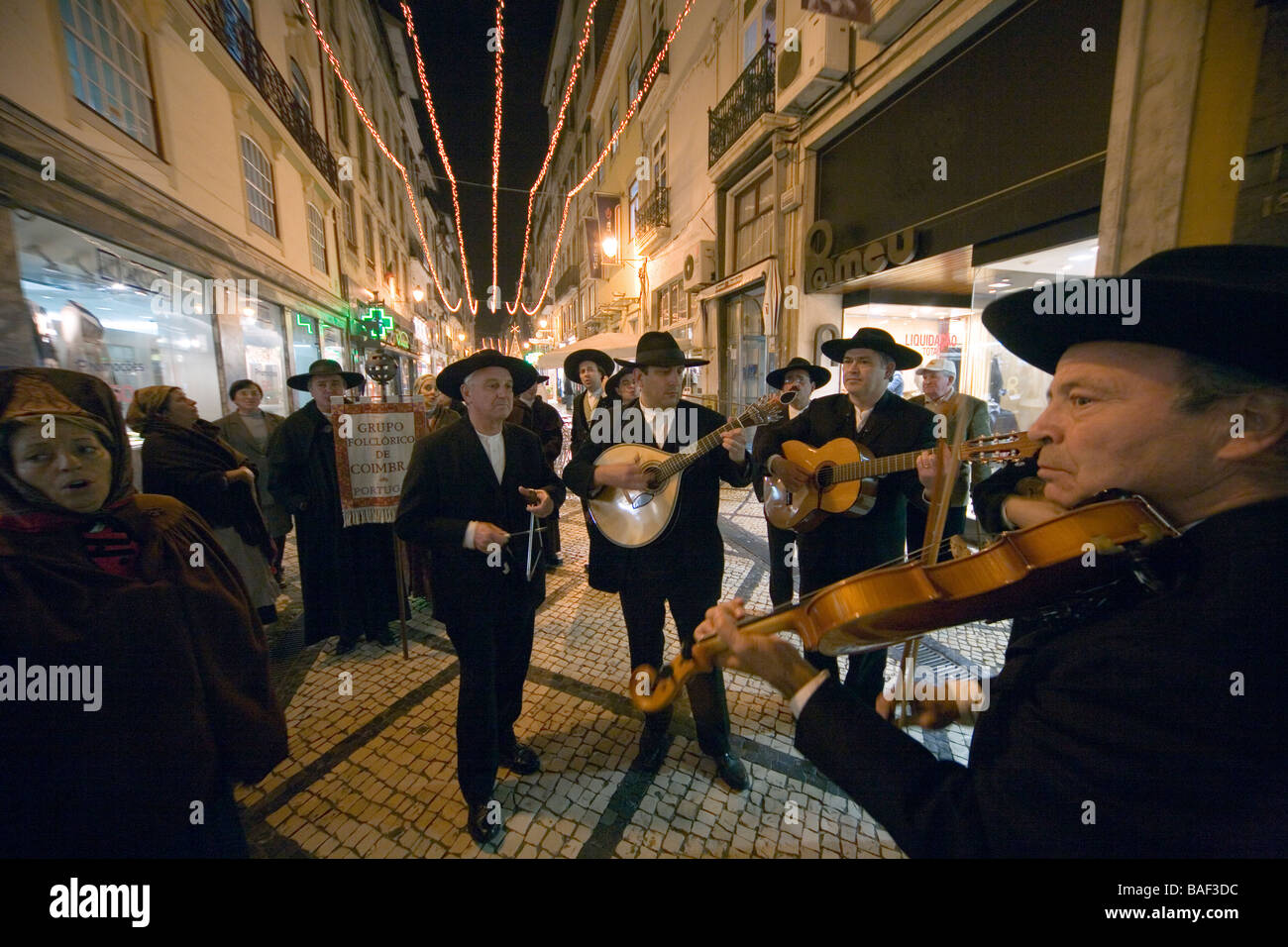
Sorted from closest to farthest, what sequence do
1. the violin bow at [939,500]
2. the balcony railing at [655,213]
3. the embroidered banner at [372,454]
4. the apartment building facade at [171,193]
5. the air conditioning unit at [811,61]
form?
Result: the violin bow at [939,500], the embroidered banner at [372,454], the apartment building facade at [171,193], the air conditioning unit at [811,61], the balcony railing at [655,213]

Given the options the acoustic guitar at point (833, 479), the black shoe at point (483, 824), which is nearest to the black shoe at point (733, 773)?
the black shoe at point (483, 824)

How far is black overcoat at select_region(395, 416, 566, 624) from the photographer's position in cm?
231

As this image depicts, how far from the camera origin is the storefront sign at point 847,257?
655 cm

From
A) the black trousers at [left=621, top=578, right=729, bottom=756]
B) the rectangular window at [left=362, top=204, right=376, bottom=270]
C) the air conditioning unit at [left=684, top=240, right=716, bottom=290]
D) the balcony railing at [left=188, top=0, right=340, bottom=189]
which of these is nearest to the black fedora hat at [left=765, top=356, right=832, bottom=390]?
the black trousers at [left=621, top=578, right=729, bottom=756]

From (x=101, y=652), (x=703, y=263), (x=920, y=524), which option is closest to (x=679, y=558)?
(x=101, y=652)

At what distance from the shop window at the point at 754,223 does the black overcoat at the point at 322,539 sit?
9231 mm

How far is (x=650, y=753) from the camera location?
265cm

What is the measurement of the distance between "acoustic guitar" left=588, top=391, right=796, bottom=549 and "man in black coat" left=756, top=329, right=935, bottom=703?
25.7 inches

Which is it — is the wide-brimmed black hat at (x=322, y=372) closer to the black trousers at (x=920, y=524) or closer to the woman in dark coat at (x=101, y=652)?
the woman in dark coat at (x=101, y=652)

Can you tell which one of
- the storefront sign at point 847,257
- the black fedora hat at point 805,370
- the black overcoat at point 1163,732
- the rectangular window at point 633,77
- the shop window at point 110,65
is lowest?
the black overcoat at point 1163,732

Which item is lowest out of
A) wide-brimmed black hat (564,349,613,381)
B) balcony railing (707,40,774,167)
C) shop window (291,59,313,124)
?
wide-brimmed black hat (564,349,613,381)

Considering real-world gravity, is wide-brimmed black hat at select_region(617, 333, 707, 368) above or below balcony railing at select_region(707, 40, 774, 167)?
below

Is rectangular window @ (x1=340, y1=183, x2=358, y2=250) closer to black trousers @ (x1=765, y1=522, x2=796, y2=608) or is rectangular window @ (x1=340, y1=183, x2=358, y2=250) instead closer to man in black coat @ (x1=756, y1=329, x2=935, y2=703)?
black trousers @ (x1=765, y1=522, x2=796, y2=608)
